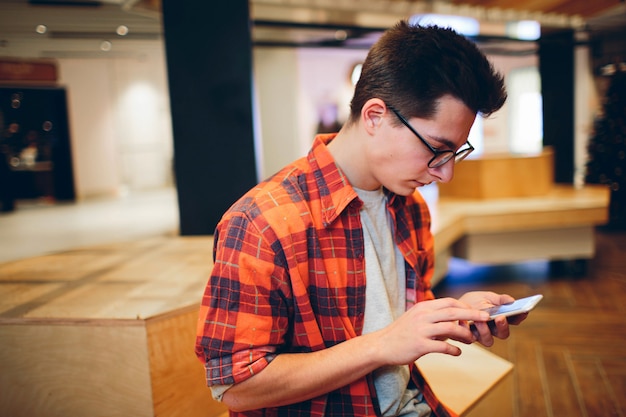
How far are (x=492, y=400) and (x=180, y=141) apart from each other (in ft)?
6.11

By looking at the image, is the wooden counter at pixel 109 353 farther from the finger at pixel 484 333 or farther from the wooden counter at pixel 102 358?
the finger at pixel 484 333

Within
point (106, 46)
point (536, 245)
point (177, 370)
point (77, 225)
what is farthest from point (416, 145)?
point (106, 46)

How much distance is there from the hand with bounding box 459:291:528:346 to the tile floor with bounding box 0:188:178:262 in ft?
8.88

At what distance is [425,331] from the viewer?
805 millimetres

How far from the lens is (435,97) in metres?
0.90

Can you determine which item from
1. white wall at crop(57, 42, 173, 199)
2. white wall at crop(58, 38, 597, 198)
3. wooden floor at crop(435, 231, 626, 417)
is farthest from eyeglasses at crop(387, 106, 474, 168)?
white wall at crop(57, 42, 173, 199)

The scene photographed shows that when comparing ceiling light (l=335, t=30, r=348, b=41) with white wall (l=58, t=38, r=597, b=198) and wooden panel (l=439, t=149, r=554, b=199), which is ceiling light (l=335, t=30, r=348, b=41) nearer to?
wooden panel (l=439, t=149, r=554, b=199)

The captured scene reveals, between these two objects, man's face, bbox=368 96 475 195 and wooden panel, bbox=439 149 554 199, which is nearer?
man's face, bbox=368 96 475 195

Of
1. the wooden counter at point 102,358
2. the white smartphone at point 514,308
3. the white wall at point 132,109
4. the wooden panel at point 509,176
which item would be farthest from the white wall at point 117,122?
the white smartphone at point 514,308

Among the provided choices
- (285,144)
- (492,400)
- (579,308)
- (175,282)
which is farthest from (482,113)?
(285,144)

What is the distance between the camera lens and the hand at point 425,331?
81 cm

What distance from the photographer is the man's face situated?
3.01ft

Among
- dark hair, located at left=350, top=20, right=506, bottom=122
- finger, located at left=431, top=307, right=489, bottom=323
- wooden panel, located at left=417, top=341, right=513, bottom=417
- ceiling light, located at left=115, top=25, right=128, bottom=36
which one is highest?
ceiling light, located at left=115, top=25, right=128, bottom=36

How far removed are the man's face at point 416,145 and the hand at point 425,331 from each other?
26 cm
